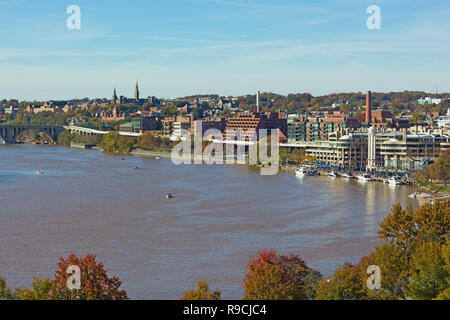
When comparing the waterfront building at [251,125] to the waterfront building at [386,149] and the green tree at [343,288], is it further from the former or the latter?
the green tree at [343,288]

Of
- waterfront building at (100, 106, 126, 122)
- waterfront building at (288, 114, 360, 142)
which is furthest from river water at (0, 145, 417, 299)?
waterfront building at (100, 106, 126, 122)

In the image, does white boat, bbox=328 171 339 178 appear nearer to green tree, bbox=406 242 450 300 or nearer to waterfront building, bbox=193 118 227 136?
green tree, bbox=406 242 450 300

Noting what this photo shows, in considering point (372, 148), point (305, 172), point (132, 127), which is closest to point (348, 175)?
point (305, 172)

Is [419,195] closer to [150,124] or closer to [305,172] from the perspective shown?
[305,172]

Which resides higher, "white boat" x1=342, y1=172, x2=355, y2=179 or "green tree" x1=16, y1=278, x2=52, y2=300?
"green tree" x1=16, y1=278, x2=52, y2=300

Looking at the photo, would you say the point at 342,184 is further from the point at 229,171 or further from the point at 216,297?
the point at 216,297
